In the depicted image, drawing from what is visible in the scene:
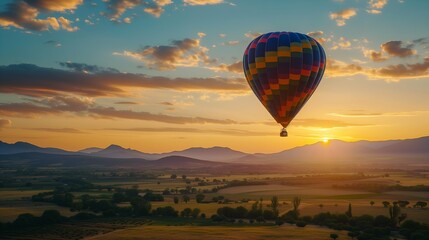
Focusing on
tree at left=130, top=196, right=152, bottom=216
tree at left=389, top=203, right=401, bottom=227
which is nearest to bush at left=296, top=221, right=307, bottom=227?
tree at left=389, top=203, right=401, bottom=227

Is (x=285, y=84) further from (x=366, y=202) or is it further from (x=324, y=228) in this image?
(x=366, y=202)

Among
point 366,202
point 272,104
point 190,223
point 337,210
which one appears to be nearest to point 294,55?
point 272,104

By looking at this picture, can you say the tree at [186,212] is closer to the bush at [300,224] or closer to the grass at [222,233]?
the grass at [222,233]

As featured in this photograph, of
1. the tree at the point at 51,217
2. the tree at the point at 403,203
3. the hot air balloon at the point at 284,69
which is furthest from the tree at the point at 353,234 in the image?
the tree at the point at 51,217

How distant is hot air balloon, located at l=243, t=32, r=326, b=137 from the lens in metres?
63.4

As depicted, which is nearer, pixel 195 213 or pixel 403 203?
pixel 195 213

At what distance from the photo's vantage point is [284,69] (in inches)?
2504

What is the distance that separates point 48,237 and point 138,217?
2565 centimetres

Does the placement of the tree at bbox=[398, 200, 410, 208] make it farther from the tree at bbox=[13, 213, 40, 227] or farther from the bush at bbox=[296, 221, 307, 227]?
the tree at bbox=[13, 213, 40, 227]

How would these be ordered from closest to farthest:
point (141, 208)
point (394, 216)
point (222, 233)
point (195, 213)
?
1. point (222, 233)
2. point (394, 216)
3. point (195, 213)
4. point (141, 208)

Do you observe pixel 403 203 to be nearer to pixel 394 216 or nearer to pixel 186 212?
pixel 394 216

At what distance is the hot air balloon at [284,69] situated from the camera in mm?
63438

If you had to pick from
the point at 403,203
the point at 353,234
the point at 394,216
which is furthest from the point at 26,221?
the point at 403,203

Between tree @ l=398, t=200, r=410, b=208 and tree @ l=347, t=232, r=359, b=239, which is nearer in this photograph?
Result: tree @ l=347, t=232, r=359, b=239
